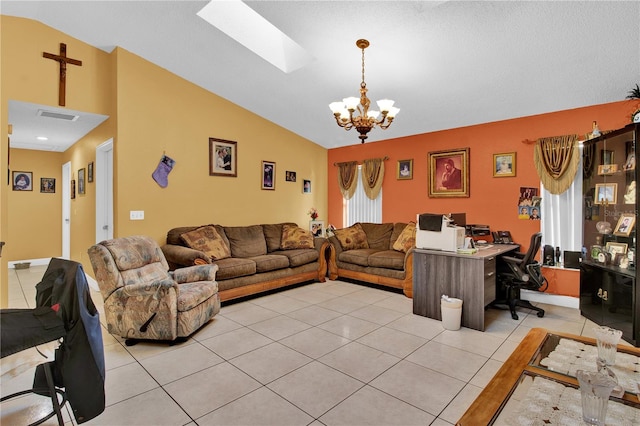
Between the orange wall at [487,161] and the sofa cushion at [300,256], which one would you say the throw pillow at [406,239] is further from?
the sofa cushion at [300,256]

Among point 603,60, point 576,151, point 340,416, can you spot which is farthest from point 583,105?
point 340,416

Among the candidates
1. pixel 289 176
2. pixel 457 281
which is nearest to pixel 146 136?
pixel 289 176

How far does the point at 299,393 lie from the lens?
7.14 ft

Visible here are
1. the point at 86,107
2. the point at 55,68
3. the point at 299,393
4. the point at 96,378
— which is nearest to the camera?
the point at 96,378

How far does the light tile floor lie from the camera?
196 centimetres

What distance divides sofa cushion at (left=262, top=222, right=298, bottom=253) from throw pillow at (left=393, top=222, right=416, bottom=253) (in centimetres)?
195

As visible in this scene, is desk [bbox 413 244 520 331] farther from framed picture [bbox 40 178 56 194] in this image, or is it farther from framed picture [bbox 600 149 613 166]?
framed picture [bbox 40 178 56 194]

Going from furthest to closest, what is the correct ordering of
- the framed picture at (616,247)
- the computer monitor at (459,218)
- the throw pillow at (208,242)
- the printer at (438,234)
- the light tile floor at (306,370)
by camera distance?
the computer monitor at (459,218) < the throw pillow at (208,242) < the printer at (438,234) < the framed picture at (616,247) < the light tile floor at (306,370)

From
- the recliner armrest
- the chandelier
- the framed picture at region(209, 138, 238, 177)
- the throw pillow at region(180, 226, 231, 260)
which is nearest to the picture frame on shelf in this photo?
the framed picture at region(209, 138, 238, 177)

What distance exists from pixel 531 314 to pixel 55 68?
6436mm

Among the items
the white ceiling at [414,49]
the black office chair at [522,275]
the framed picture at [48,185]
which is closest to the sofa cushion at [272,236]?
the white ceiling at [414,49]

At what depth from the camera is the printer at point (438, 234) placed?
3613 mm

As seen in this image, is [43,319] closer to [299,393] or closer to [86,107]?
[299,393]

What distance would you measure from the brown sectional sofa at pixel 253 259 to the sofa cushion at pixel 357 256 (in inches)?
13.0
